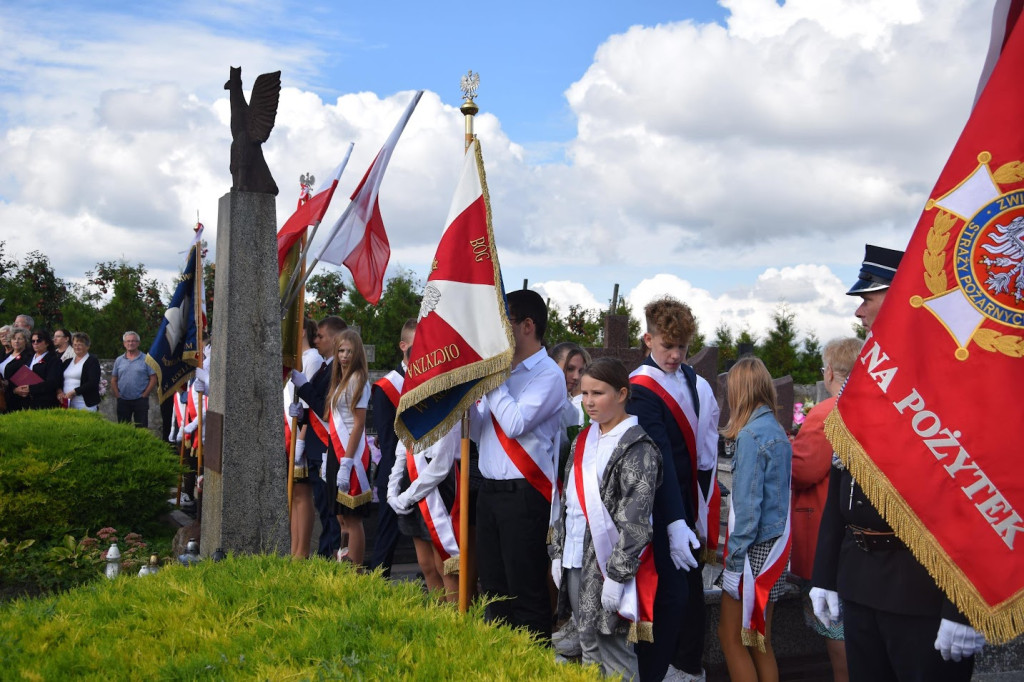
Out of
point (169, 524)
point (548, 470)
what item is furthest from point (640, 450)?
point (169, 524)

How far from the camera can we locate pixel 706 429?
4.96 m

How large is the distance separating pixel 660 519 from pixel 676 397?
81 cm

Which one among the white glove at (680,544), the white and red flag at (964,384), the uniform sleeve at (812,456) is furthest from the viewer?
the uniform sleeve at (812,456)

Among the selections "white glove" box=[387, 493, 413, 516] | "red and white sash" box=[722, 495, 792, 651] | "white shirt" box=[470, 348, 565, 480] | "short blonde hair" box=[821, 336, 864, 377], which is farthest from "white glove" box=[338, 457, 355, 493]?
"short blonde hair" box=[821, 336, 864, 377]

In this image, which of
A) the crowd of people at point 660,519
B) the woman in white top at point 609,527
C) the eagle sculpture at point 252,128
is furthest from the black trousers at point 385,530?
the woman in white top at point 609,527

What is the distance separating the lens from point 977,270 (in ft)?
9.52

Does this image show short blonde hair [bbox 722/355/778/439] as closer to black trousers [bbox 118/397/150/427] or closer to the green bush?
the green bush

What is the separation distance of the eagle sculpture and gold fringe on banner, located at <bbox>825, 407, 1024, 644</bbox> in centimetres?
370

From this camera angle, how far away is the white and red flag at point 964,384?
2811 mm

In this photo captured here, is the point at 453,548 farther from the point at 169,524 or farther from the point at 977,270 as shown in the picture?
the point at 169,524

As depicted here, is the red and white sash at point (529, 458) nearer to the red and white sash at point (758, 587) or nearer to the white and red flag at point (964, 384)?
the red and white sash at point (758, 587)

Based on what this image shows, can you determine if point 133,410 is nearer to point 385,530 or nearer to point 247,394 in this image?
point 385,530

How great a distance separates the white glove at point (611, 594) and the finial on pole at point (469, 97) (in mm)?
2654

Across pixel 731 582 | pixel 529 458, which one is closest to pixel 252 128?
pixel 529 458
